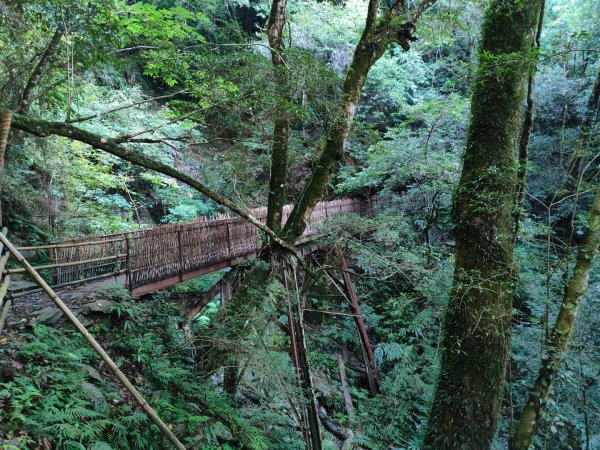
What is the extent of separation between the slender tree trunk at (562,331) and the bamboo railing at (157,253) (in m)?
5.58

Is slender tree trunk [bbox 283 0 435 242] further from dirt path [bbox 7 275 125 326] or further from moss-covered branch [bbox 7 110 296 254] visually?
dirt path [bbox 7 275 125 326]

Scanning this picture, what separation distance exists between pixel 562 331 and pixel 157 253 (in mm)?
5867

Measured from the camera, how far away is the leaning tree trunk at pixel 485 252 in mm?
4070

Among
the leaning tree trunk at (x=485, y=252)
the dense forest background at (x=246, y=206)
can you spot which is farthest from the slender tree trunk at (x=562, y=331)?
the leaning tree trunk at (x=485, y=252)

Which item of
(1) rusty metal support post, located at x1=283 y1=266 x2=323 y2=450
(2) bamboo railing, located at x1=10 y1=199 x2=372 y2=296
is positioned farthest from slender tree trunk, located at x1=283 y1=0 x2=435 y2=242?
(2) bamboo railing, located at x1=10 y1=199 x2=372 y2=296

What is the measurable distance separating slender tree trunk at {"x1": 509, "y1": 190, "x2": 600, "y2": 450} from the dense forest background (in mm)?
175

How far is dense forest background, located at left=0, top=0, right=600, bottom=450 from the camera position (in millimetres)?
3762

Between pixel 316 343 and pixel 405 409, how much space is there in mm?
2931

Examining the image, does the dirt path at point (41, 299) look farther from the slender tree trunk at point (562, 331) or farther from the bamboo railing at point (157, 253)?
the slender tree trunk at point (562, 331)

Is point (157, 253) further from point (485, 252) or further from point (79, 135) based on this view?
point (485, 252)

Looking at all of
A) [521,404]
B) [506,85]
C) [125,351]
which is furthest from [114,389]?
[521,404]

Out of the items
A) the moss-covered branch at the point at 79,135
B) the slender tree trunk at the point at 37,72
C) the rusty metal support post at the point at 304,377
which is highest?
the slender tree trunk at the point at 37,72

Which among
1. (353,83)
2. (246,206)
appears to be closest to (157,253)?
(246,206)

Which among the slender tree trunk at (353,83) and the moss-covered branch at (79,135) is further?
the slender tree trunk at (353,83)
